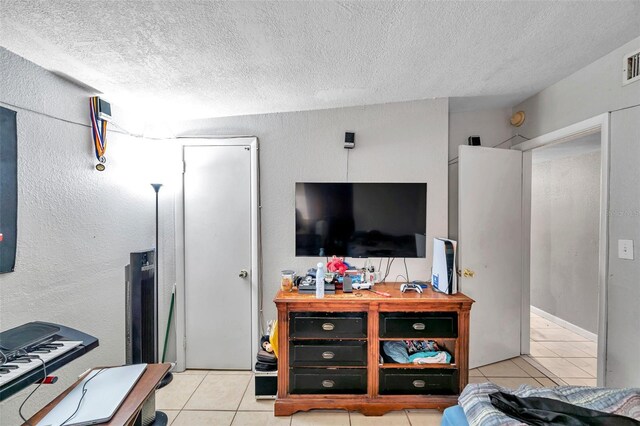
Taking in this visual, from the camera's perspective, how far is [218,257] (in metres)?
2.63

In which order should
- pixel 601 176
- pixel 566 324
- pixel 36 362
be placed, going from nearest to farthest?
pixel 36 362
pixel 601 176
pixel 566 324

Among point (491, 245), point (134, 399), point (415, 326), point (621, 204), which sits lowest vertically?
point (415, 326)

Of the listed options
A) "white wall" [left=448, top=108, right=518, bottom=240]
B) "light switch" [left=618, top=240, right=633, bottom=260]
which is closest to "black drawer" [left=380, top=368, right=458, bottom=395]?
"light switch" [left=618, top=240, right=633, bottom=260]

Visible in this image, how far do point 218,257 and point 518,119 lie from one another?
10.8 feet

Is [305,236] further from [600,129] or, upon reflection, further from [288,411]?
[600,129]

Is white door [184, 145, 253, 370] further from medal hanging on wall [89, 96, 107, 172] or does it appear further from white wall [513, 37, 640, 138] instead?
white wall [513, 37, 640, 138]

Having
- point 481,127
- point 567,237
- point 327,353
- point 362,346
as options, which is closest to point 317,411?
point 327,353

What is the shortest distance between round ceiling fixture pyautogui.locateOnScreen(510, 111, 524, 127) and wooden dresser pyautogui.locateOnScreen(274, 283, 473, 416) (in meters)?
1.99

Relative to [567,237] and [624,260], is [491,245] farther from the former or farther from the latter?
[567,237]

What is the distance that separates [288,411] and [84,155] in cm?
232

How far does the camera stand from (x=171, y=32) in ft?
4.76

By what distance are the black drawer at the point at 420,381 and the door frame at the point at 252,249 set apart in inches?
48.3

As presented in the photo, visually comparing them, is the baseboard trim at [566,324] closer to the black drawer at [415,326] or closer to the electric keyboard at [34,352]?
the black drawer at [415,326]

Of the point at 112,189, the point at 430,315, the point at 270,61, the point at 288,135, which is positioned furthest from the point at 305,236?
the point at 112,189
